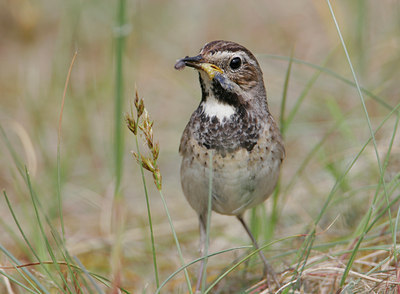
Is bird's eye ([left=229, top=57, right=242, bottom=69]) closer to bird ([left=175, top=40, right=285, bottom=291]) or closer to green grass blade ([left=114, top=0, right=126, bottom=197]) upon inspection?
bird ([left=175, top=40, right=285, bottom=291])

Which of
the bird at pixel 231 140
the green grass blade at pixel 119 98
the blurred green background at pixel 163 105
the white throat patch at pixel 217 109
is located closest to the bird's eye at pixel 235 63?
the bird at pixel 231 140

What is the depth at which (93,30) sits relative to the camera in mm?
7984

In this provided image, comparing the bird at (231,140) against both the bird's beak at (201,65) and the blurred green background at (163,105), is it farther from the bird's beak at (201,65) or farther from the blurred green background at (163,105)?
the blurred green background at (163,105)

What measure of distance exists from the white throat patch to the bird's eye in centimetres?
21

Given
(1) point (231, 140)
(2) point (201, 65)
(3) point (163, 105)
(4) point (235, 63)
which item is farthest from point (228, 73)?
(3) point (163, 105)

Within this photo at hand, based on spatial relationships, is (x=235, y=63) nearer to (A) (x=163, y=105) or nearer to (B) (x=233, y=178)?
(B) (x=233, y=178)

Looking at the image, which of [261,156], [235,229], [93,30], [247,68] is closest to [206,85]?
[247,68]

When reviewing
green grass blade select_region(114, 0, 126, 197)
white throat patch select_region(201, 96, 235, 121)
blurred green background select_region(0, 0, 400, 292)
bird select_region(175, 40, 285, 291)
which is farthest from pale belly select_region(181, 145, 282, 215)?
blurred green background select_region(0, 0, 400, 292)

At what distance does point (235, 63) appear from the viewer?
336 centimetres

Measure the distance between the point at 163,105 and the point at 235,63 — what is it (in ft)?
12.8

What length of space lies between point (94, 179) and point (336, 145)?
2364mm

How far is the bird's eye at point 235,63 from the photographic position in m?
3.34

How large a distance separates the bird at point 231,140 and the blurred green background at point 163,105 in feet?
1.33

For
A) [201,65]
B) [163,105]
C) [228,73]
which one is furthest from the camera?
[163,105]
